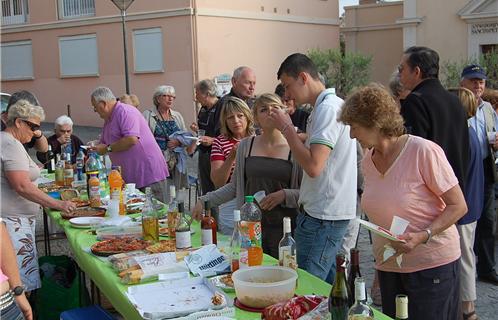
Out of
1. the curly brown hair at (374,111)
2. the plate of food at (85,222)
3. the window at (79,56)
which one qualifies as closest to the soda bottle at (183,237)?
the plate of food at (85,222)

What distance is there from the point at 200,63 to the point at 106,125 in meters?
12.0

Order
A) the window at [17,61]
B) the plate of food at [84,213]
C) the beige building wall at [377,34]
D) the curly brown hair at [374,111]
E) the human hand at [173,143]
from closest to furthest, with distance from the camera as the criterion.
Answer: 1. the curly brown hair at [374,111]
2. the plate of food at [84,213]
3. the human hand at [173,143]
4. the window at [17,61]
5. the beige building wall at [377,34]

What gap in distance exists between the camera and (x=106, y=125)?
5.63 metres

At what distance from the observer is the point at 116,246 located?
3066 mm

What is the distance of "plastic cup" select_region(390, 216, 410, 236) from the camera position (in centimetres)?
242

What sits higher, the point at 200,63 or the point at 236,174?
the point at 200,63

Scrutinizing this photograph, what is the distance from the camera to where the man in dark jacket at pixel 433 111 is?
3352 mm

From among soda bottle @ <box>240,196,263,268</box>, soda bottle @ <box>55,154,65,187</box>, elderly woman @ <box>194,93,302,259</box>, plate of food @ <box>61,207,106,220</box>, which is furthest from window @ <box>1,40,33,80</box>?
soda bottle @ <box>240,196,263,268</box>

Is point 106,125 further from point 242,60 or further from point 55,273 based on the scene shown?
point 242,60

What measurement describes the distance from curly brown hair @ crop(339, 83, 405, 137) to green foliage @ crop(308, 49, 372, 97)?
54.4ft

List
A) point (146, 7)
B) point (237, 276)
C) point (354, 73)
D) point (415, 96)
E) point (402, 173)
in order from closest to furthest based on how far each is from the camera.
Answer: point (237, 276)
point (402, 173)
point (415, 96)
point (146, 7)
point (354, 73)

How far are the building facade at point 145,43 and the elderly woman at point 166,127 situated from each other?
1031 cm

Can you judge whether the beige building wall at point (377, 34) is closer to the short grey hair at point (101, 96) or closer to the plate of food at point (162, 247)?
the short grey hair at point (101, 96)

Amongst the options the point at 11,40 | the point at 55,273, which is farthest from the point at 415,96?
the point at 11,40
